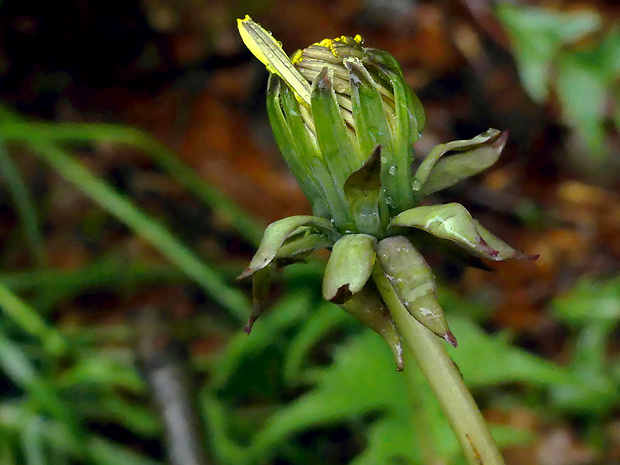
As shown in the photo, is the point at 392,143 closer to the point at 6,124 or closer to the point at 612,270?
the point at 6,124

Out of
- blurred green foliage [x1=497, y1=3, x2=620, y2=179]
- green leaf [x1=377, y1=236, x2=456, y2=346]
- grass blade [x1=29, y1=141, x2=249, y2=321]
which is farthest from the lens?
blurred green foliage [x1=497, y1=3, x2=620, y2=179]

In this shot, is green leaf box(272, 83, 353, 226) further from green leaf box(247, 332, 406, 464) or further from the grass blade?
the grass blade

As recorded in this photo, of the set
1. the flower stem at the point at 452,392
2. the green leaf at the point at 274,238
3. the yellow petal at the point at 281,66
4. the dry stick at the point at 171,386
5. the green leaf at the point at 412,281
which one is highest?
the yellow petal at the point at 281,66

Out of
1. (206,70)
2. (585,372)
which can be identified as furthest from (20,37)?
(585,372)

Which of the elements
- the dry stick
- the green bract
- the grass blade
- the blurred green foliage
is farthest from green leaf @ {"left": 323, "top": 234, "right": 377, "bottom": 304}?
the blurred green foliage

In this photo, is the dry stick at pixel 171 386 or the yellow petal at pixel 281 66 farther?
the dry stick at pixel 171 386

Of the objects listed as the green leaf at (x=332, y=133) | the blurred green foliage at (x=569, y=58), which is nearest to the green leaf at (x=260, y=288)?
the green leaf at (x=332, y=133)

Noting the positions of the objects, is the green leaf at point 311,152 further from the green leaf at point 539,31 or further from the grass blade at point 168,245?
the green leaf at point 539,31
